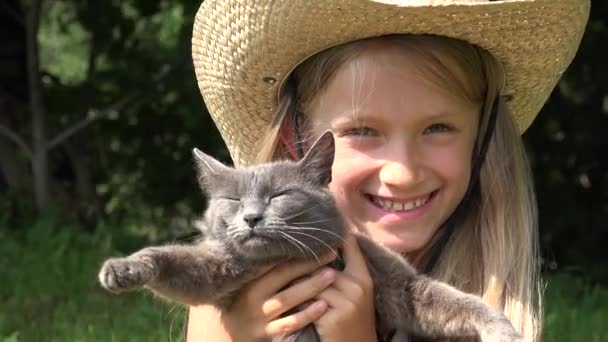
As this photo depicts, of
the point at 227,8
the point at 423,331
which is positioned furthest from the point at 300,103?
the point at 423,331

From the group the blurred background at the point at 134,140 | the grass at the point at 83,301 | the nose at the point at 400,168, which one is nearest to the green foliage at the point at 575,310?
the grass at the point at 83,301

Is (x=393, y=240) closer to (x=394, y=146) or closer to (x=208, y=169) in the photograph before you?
(x=394, y=146)

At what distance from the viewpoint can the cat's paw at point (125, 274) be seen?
192 centimetres

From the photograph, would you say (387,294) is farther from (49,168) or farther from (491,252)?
(49,168)

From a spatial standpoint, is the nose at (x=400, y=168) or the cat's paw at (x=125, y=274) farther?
the nose at (x=400, y=168)

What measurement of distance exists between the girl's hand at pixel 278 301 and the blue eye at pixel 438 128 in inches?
19.2

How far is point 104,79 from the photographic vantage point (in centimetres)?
534

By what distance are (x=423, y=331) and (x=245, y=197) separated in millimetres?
537

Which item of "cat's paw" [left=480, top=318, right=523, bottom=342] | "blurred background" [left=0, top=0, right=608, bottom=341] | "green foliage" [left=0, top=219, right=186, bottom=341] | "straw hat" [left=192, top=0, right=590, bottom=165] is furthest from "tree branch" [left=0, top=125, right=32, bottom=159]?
"cat's paw" [left=480, top=318, right=523, bottom=342]

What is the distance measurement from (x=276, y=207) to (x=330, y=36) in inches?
22.4

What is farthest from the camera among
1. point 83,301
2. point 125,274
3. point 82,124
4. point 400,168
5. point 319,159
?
point 82,124

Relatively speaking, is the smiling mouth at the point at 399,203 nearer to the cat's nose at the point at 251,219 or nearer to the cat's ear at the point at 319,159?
the cat's ear at the point at 319,159

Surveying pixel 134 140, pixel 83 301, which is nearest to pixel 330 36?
pixel 83 301

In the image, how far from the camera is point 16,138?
18.0ft
